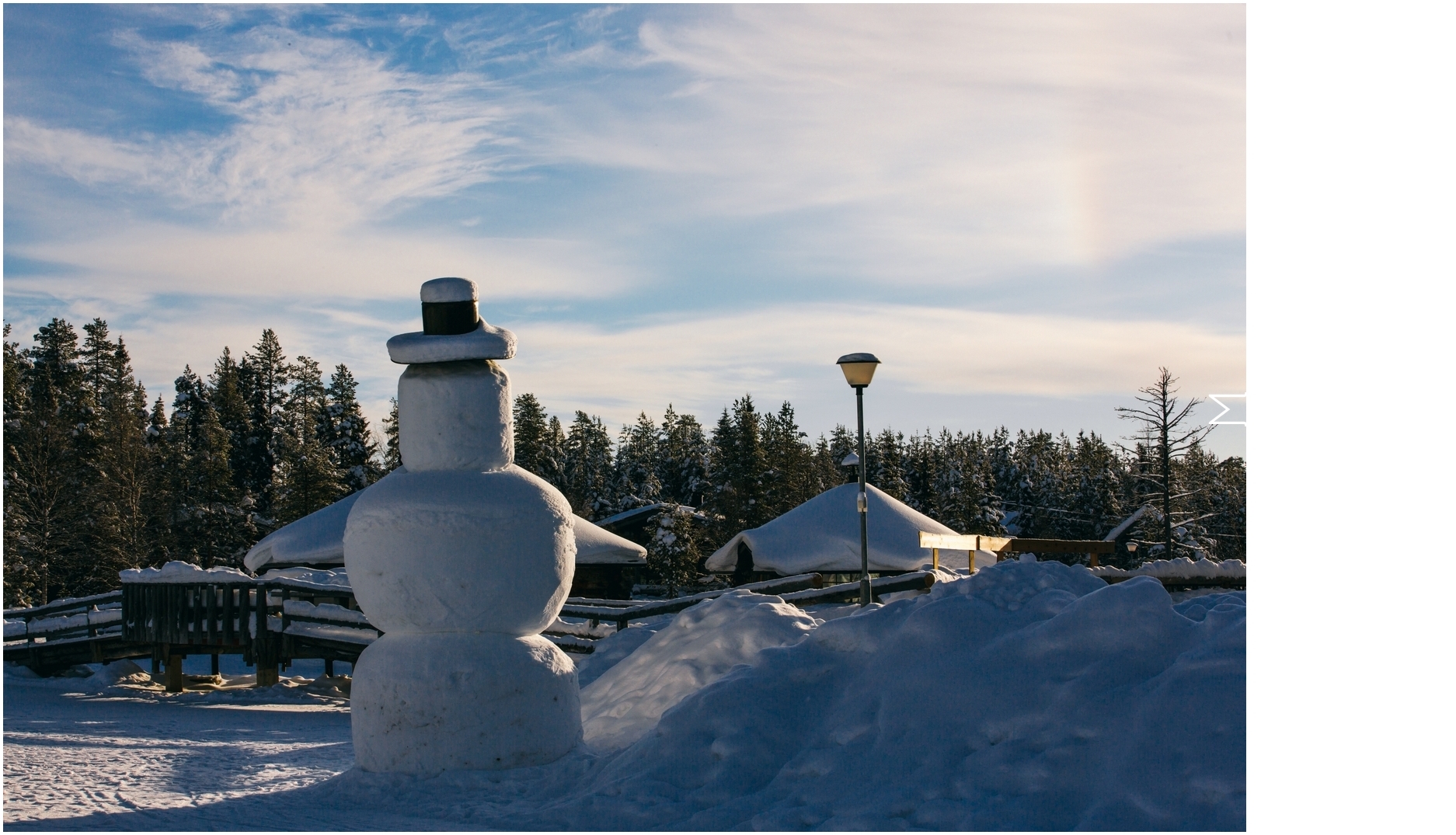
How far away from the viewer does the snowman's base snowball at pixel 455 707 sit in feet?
27.4

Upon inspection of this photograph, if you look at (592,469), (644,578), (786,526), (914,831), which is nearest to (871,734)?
(914,831)

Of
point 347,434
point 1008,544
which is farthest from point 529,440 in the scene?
point 1008,544

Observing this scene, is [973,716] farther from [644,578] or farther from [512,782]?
[644,578]

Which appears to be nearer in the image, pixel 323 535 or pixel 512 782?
pixel 512 782

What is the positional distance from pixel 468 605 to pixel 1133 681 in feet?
15.0

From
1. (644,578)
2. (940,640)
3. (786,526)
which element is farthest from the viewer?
(644,578)

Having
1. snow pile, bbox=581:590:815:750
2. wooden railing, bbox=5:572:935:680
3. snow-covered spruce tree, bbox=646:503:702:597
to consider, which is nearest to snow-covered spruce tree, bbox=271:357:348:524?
snow-covered spruce tree, bbox=646:503:702:597

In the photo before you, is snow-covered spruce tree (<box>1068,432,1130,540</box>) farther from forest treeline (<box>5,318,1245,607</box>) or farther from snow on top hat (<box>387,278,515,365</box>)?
snow on top hat (<box>387,278,515,365</box>)

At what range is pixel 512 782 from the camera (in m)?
8.21

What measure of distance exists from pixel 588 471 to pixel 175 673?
168 ft

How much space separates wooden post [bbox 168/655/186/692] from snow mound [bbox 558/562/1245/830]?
12799 mm

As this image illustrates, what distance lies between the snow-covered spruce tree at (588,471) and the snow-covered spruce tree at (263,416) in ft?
48.4

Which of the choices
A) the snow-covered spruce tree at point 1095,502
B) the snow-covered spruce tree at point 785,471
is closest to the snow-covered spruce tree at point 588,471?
the snow-covered spruce tree at point 785,471

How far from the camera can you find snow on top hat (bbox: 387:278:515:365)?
28.7 feet
